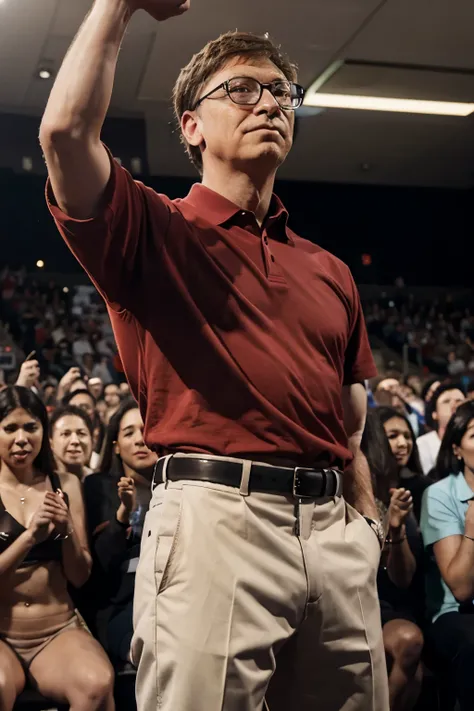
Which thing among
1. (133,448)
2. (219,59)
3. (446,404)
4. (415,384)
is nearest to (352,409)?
(219,59)

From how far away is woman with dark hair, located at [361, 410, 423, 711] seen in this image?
2.35 metres

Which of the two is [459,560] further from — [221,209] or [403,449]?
[221,209]

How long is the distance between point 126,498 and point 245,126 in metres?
1.64

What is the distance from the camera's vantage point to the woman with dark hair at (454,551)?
90.7 inches

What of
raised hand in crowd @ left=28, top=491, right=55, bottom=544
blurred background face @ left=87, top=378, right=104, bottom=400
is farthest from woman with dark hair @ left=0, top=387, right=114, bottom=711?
blurred background face @ left=87, top=378, right=104, bottom=400

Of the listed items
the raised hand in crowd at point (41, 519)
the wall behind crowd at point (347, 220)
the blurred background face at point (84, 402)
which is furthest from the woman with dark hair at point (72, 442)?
the wall behind crowd at point (347, 220)

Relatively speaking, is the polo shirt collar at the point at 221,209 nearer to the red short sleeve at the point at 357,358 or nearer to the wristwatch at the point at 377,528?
the red short sleeve at the point at 357,358

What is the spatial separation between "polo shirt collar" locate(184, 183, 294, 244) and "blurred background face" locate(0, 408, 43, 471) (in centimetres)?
148

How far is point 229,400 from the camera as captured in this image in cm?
107

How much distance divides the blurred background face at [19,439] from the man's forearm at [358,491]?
1446 mm

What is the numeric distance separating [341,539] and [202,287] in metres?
0.41

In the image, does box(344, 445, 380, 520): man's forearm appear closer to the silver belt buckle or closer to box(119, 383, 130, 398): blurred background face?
the silver belt buckle

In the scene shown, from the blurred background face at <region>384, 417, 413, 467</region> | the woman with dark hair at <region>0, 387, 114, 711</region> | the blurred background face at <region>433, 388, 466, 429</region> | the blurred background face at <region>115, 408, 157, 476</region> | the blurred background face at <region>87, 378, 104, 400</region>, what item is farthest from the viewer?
the blurred background face at <region>87, 378, 104, 400</region>

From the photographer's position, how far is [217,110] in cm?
123
